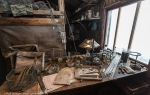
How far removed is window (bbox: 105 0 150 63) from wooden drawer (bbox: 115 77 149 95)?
0.37 m

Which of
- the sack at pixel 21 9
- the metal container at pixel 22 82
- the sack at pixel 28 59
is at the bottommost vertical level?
the metal container at pixel 22 82

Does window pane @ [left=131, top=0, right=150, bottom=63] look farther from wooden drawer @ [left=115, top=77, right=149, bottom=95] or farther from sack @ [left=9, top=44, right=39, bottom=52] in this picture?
sack @ [left=9, top=44, right=39, bottom=52]

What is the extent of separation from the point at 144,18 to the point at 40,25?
1.82 meters

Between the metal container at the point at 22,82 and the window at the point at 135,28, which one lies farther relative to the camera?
the window at the point at 135,28

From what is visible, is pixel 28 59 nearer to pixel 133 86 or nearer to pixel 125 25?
pixel 133 86

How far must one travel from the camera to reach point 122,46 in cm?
174

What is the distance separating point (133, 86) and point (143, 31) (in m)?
0.91

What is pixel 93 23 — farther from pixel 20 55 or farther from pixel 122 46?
pixel 20 55

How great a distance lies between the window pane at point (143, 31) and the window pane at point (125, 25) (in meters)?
0.14

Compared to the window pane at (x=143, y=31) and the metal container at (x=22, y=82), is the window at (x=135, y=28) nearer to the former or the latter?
the window pane at (x=143, y=31)

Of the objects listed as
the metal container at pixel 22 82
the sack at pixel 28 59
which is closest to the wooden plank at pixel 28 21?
the sack at pixel 28 59

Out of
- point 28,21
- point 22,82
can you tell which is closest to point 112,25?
point 28,21

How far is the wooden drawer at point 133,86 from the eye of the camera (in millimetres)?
1042

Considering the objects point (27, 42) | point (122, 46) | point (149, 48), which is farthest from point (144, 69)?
point (27, 42)
